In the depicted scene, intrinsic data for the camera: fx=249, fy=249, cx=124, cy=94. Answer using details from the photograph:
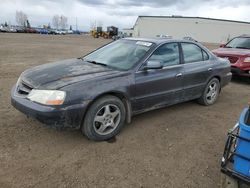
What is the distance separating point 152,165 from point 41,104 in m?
1.66

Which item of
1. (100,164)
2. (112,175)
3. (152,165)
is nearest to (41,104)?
(100,164)

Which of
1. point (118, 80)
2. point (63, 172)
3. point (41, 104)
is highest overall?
point (118, 80)

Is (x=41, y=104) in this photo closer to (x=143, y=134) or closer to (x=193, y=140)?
(x=143, y=134)

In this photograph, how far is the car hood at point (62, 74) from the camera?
137 inches

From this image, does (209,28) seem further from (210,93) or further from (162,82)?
(162,82)

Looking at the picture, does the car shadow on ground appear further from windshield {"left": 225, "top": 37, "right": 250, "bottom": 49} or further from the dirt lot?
the dirt lot

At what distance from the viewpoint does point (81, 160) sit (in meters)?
3.24

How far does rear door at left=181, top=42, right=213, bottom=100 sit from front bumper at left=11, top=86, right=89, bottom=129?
7.75ft

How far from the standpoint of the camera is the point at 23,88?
12.1 ft

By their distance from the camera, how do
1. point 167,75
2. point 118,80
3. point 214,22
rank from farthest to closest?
point 214,22 < point 167,75 < point 118,80

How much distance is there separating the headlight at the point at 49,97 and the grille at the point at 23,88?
0.26 meters

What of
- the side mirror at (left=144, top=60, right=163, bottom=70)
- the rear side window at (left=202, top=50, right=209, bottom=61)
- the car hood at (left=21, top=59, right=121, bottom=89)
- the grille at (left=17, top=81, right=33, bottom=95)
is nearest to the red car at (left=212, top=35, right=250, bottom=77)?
the rear side window at (left=202, top=50, right=209, bottom=61)

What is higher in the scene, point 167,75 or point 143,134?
point 167,75

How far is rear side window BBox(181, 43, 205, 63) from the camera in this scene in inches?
196
